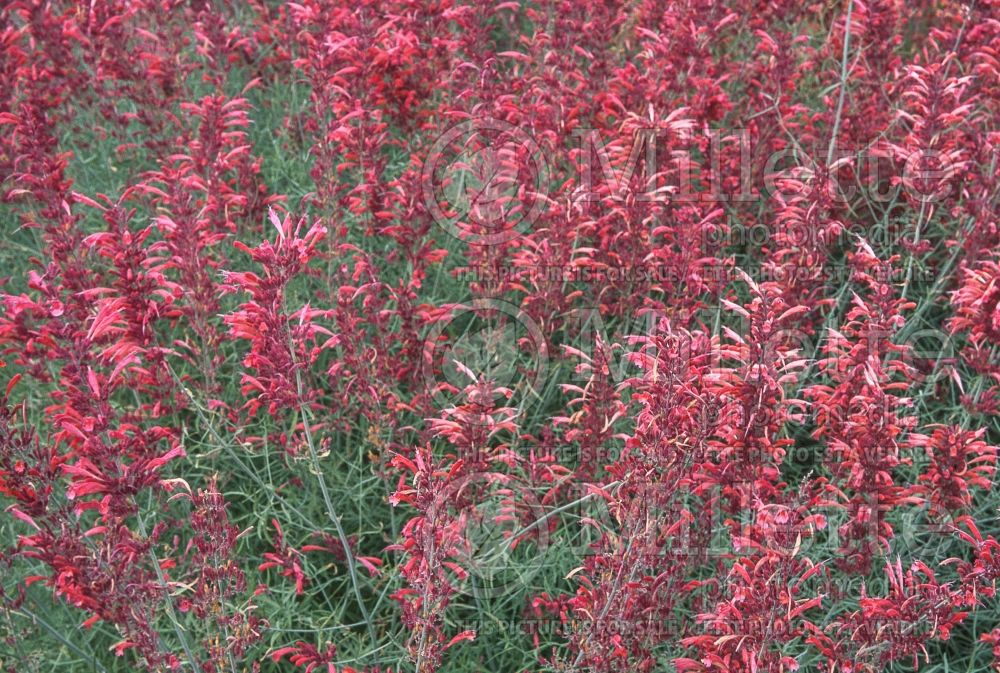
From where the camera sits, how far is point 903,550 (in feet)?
13.6

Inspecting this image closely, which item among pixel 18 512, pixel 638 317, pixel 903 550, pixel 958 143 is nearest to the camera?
pixel 18 512

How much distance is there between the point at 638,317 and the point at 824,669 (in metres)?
1.82

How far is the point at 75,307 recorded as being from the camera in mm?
3572

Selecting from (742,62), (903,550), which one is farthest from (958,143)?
(903,550)

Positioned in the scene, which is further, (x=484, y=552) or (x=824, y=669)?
(x=484, y=552)

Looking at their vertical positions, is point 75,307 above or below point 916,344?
above

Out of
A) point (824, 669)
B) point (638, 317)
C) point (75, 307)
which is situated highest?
point (75, 307)

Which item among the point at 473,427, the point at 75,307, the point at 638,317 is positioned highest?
the point at 75,307

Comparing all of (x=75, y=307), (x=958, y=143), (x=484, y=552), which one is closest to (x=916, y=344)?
(x=958, y=143)

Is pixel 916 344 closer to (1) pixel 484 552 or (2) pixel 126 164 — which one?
(1) pixel 484 552

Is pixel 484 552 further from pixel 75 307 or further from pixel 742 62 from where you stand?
pixel 742 62

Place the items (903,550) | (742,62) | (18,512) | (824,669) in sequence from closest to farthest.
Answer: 1. (18,512)
2. (824,669)
3. (903,550)
4. (742,62)

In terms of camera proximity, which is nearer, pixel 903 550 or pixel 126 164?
pixel 903 550

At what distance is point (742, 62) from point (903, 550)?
11.9ft
